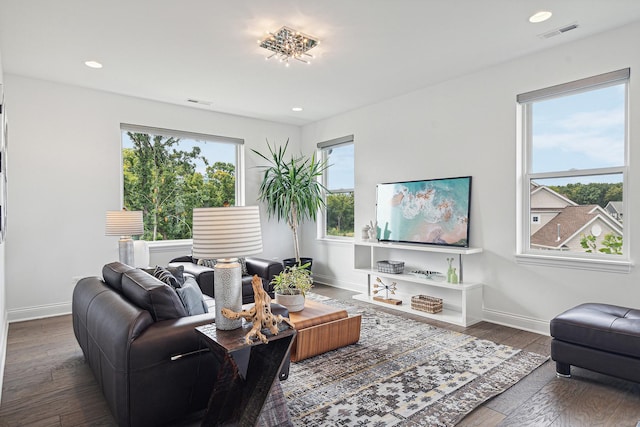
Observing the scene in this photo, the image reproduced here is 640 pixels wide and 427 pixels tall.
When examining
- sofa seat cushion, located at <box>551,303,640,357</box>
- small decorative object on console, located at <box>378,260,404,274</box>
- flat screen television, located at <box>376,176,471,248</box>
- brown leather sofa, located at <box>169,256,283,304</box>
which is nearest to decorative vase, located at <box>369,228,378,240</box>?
flat screen television, located at <box>376,176,471,248</box>

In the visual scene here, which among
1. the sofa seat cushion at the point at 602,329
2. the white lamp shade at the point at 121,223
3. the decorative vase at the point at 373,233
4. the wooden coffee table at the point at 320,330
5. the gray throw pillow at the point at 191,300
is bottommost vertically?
the wooden coffee table at the point at 320,330

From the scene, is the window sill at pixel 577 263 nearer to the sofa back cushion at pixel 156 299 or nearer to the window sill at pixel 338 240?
the window sill at pixel 338 240

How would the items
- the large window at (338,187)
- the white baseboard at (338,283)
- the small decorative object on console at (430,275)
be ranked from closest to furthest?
1. the small decorative object on console at (430,275)
2. the white baseboard at (338,283)
3. the large window at (338,187)

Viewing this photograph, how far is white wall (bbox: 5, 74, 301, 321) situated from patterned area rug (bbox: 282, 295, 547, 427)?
3243 millimetres

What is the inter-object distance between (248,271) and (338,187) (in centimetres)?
213

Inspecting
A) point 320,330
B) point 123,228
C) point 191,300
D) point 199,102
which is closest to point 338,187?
point 199,102

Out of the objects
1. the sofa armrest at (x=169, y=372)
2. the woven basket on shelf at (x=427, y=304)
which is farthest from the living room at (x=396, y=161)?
the sofa armrest at (x=169, y=372)

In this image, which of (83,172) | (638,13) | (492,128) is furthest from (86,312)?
(638,13)

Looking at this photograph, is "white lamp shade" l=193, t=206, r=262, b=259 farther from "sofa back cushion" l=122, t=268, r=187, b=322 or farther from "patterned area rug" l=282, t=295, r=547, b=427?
"patterned area rug" l=282, t=295, r=547, b=427

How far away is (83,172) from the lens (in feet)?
15.0

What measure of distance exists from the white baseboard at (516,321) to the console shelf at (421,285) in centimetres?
10

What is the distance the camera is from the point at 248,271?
487cm

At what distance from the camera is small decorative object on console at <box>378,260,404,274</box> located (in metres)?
4.70

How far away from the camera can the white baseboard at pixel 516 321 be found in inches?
144
